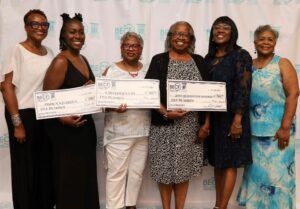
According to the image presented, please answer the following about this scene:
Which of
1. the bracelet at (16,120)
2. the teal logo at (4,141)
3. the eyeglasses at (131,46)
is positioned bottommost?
the teal logo at (4,141)

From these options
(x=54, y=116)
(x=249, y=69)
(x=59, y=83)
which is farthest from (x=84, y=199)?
(x=249, y=69)

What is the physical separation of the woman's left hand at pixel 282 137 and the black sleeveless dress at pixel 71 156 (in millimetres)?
1171

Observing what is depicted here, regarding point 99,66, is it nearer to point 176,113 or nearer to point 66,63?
point 66,63

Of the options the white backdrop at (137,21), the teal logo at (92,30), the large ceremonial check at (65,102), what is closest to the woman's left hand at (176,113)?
the large ceremonial check at (65,102)

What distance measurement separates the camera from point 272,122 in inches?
74.8

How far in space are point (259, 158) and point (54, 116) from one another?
51.3 inches

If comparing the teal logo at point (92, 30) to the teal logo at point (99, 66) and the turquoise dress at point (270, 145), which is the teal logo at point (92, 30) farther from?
the turquoise dress at point (270, 145)

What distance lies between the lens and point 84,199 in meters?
1.94

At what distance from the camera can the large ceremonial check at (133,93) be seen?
1.81m

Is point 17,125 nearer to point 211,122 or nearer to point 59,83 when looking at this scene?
point 59,83

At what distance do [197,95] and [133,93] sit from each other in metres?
0.39

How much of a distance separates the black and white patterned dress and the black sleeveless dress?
1.39 ft

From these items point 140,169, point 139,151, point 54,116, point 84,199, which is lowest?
point 84,199

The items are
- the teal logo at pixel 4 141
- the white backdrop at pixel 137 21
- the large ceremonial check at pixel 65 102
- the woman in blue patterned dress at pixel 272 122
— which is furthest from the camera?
the teal logo at pixel 4 141
